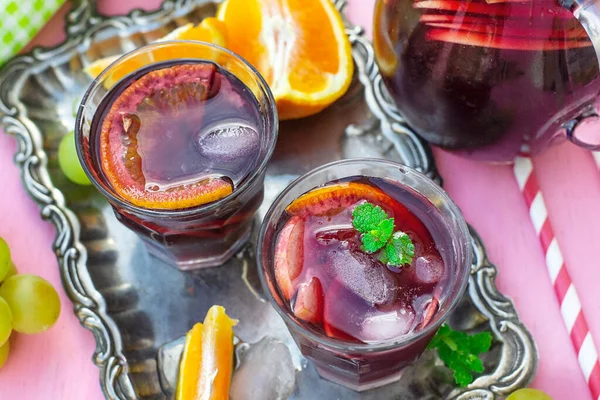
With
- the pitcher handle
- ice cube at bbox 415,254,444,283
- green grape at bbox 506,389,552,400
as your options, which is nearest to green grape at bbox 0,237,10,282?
ice cube at bbox 415,254,444,283

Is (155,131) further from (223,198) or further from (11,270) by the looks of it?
(11,270)

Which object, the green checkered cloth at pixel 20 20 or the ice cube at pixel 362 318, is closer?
the ice cube at pixel 362 318

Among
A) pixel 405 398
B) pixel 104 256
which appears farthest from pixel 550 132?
pixel 104 256

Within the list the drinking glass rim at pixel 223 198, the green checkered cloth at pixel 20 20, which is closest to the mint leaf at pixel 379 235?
the drinking glass rim at pixel 223 198

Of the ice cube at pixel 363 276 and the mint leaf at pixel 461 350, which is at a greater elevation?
the ice cube at pixel 363 276

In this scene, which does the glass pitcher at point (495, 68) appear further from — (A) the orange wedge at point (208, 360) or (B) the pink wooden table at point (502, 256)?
(A) the orange wedge at point (208, 360)

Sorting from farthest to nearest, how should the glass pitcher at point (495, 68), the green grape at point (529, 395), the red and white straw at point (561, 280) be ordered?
the red and white straw at point (561, 280) < the green grape at point (529, 395) < the glass pitcher at point (495, 68)

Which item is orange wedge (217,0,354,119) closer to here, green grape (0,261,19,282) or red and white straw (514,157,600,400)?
red and white straw (514,157,600,400)
